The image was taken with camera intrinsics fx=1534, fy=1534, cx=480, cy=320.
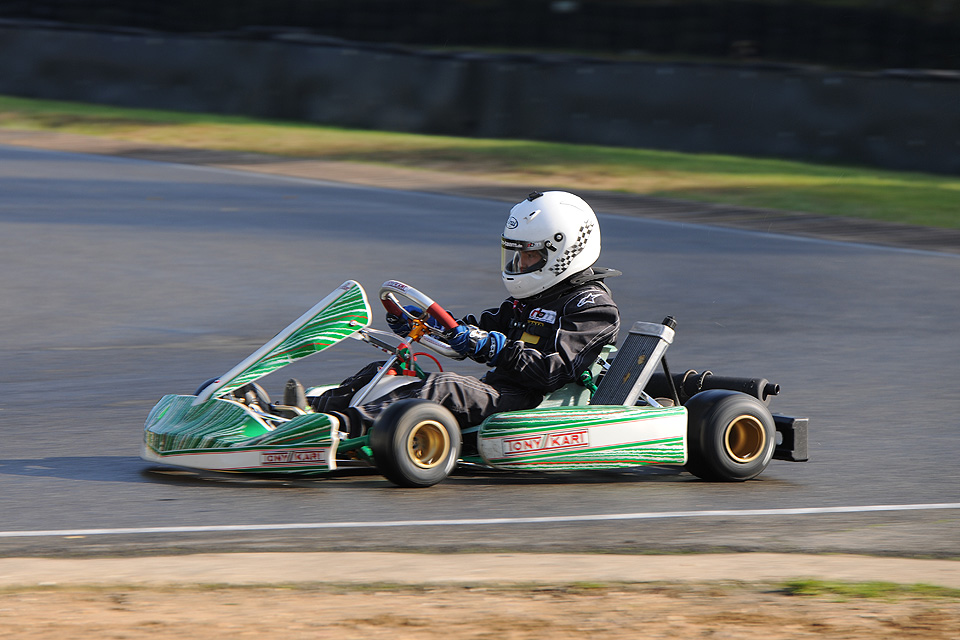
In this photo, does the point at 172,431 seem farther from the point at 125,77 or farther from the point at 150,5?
the point at 150,5

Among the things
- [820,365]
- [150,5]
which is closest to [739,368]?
[820,365]

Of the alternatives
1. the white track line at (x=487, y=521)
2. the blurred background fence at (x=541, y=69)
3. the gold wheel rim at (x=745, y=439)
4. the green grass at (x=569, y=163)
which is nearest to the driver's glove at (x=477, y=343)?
the white track line at (x=487, y=521)

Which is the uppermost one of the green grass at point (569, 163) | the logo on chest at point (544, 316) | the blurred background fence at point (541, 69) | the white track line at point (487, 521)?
the blurred background fence at point (541, 69)

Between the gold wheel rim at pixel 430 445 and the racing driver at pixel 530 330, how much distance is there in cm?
22

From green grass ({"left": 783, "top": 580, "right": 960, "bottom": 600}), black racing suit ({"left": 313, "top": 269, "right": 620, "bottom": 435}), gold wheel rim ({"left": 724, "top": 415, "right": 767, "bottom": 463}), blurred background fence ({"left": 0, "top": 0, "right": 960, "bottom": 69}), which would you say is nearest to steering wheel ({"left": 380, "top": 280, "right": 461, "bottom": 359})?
black racing suit ({"left": 313, "top": 269, "right": 620, "bottom": 435})

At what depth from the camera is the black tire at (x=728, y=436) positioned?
248 inches

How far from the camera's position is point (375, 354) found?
31.9ft

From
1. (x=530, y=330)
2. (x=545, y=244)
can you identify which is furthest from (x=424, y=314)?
(x=545, y=244)

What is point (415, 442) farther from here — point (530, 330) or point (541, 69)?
point (541, 69)

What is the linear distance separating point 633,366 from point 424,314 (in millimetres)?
898

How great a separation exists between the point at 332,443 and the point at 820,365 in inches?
174

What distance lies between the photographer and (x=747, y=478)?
6414 millimetres

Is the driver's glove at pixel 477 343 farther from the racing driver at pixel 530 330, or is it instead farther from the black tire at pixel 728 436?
the black tire at pixel 728 436

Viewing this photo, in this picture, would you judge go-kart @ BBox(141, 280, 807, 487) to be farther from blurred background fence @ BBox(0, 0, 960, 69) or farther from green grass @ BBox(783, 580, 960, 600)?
blurred background fence @ BBox(0, 0, 960, 69)
